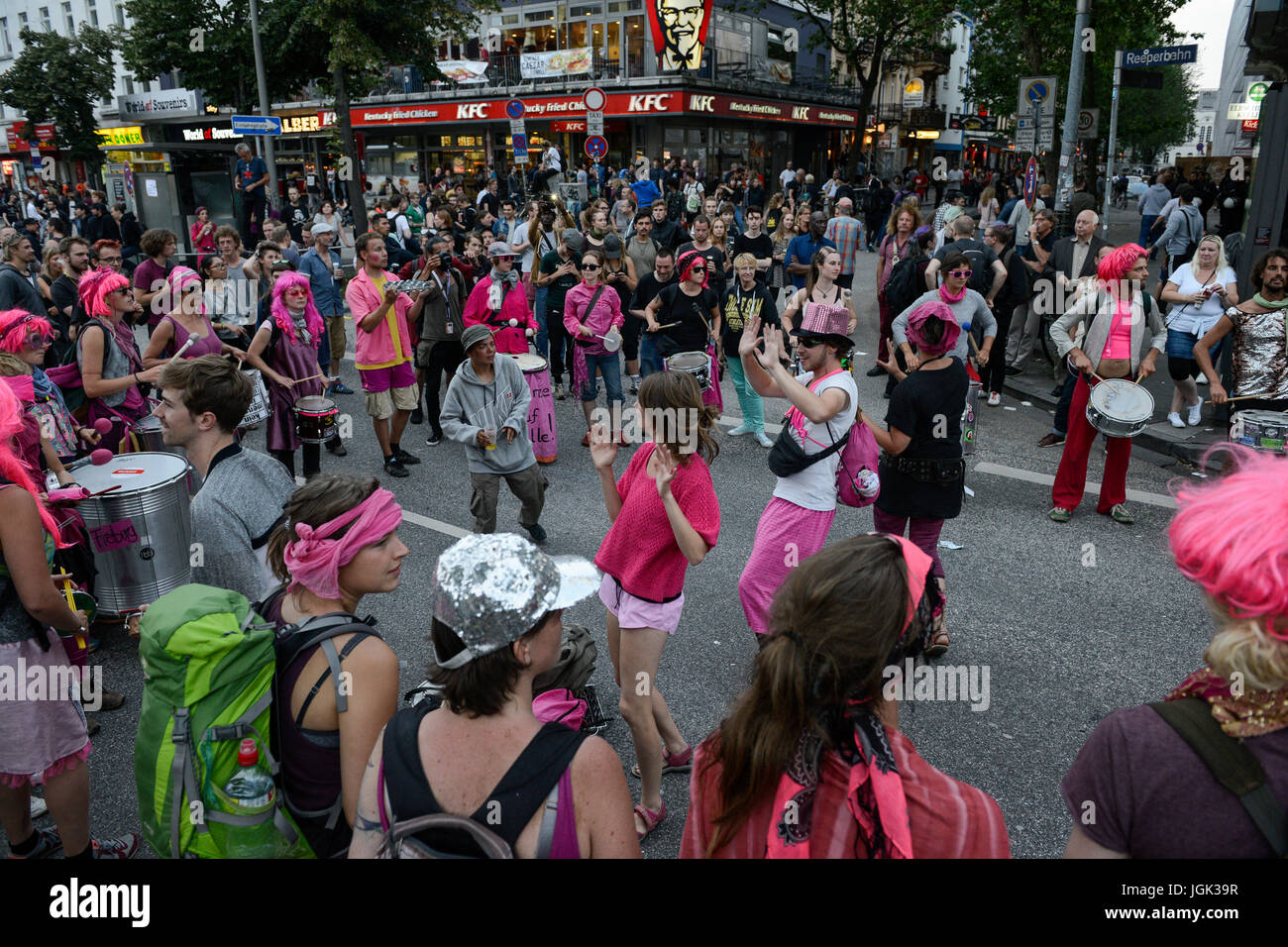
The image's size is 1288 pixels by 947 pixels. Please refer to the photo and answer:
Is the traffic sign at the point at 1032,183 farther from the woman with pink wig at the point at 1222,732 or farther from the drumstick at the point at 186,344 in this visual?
the woman with pink wig at the point at 1222,732

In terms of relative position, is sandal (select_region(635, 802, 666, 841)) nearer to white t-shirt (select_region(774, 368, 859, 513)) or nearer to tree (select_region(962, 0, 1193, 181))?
white t-shirt (select_region(774, 368, 859, 513))

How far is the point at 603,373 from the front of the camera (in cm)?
832

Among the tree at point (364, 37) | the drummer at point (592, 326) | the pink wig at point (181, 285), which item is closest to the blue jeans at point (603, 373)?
the drummer at point (592, 326)

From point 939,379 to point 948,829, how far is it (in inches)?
124

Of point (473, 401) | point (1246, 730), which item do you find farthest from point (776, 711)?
point (473, 401)

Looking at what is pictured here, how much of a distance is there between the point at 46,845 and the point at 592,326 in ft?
19.1

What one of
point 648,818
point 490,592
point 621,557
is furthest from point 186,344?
point 490,592

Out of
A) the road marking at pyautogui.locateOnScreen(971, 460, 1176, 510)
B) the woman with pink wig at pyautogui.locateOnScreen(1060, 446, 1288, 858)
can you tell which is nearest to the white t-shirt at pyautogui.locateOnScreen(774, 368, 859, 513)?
the woman with pink wig at pyautogui.locateOnScreen(1060, 446, 1288, 858)

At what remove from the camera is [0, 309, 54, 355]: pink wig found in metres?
4.52

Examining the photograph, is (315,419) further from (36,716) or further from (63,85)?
(63,85)

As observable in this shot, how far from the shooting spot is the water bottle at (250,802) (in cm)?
207

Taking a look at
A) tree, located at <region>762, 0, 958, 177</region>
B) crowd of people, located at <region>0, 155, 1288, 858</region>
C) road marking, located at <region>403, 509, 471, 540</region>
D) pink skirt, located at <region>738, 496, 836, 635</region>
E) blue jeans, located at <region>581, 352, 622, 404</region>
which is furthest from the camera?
tree, located at <region>762, 0, 958, 177</region>

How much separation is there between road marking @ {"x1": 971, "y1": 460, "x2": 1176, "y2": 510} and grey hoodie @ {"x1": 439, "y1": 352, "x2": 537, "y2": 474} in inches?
Answer: 162

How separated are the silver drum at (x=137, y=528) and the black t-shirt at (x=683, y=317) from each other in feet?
14.0
